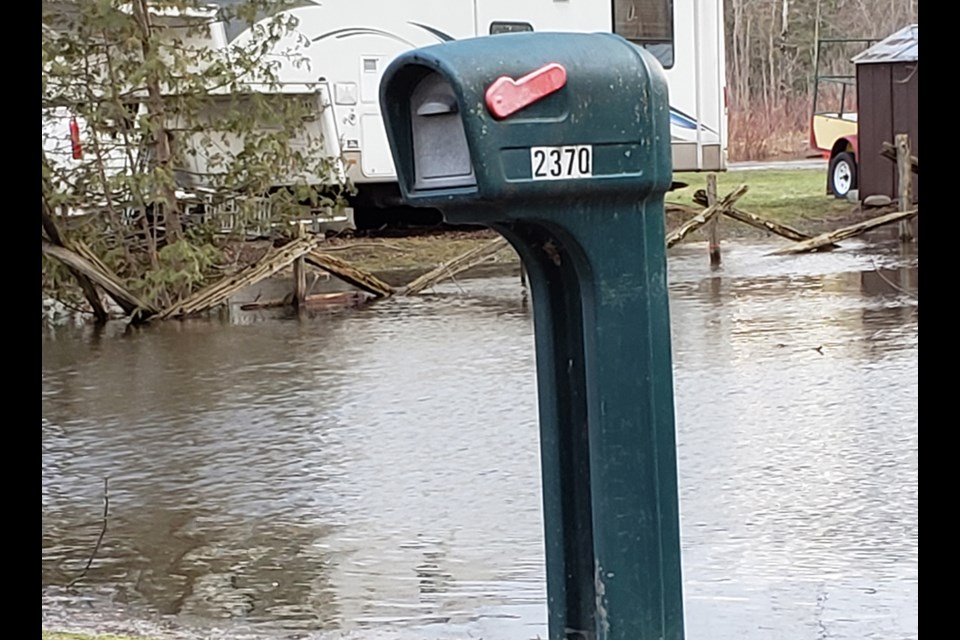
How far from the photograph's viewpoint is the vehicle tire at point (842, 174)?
898 inches

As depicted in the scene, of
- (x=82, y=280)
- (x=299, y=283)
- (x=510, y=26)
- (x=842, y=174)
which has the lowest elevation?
(x=299, y=283)

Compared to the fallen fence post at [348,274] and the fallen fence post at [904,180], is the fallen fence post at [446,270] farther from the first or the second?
the fallen fence post at [904,180]

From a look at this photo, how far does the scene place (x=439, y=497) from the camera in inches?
272

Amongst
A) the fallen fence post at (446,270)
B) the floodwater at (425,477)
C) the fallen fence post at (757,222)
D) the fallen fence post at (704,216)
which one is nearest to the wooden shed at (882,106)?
the fallen fence post at (757,222)

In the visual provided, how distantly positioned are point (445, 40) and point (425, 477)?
11378 mm

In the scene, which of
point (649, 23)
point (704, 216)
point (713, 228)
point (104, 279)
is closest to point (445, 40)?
point (649, 23)

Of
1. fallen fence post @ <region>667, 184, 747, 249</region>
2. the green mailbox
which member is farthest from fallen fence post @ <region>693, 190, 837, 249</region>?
the green mailbox

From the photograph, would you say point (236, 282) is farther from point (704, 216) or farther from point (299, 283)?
point (704, 216)

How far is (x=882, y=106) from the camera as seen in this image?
21.0 meters

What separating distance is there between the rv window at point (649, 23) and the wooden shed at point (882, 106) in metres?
3.11

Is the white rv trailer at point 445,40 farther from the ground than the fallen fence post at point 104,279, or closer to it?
farther from the ground

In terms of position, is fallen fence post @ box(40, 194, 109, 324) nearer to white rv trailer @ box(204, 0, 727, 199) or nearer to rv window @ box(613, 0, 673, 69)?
white rv trailer @ box(204, 0, 727, 199)

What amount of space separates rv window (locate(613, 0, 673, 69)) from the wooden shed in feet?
10.2

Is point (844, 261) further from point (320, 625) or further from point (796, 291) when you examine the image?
point (320, 625)
